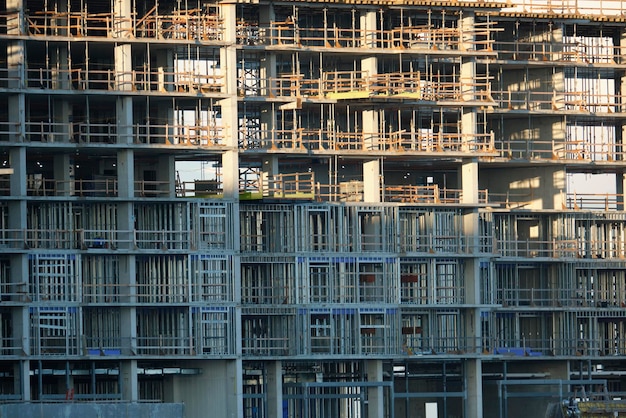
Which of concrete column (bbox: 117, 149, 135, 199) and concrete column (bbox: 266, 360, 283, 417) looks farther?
concrete column (bbox: 266, 360, 283, 417)

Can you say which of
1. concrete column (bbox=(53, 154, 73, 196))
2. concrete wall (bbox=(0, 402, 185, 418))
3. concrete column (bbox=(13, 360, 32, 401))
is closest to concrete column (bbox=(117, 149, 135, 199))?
concrete column (bbox=(53, 154, 73, 196))

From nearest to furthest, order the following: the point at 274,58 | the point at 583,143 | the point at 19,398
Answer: the point at 19,398 < the point at 274,58 < the point at 583,143

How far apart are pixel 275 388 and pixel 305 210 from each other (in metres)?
10.6

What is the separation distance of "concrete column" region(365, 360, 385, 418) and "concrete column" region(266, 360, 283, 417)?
5.53 m

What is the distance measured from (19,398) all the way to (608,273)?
40.6m

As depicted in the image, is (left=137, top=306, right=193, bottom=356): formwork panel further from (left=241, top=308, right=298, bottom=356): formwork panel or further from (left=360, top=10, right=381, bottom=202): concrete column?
(left=360, top=10, right=381, bottom=202): concrete column

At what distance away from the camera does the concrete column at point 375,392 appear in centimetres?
12650

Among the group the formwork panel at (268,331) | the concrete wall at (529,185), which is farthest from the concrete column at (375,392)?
the concrete wall at (529,185)

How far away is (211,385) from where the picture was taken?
123m

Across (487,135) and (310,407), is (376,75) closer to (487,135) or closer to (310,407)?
(487,135)

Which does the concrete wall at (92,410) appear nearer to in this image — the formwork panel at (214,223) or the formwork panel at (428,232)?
the formwork panel at (214,223)

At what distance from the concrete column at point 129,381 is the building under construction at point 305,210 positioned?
14 cm

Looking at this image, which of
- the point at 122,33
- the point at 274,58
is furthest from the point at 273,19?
the point at 122,33

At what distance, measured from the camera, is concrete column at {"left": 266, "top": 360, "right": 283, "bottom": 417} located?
124m
